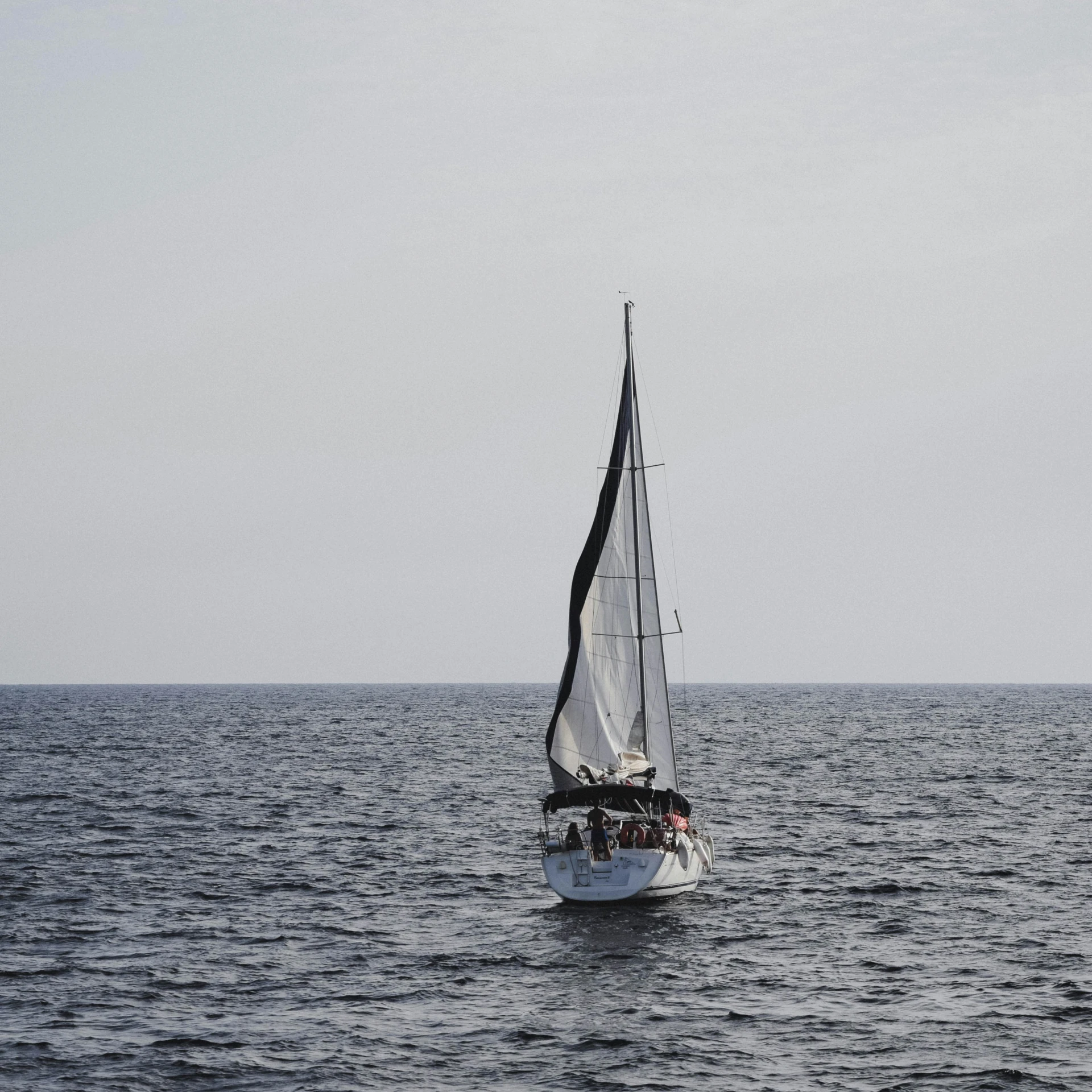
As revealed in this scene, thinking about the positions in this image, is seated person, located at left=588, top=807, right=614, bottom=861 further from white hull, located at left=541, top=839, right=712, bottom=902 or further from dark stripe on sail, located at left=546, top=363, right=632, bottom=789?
dark stripe on sail, located at left=546, top=363, right=632, bottom=789

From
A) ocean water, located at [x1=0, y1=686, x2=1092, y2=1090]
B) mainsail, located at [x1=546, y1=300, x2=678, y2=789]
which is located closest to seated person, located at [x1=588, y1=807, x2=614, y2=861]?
ocean water, located at [x1=0, y1=686, x2=1092, y2=1090]

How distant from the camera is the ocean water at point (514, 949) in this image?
2473 centimetres

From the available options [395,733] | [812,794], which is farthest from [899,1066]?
[395,733]

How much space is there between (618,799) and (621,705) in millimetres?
2896

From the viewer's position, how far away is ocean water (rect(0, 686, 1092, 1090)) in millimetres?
24734

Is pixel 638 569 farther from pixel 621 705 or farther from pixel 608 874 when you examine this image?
pixel 608 874

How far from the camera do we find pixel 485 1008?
92.0 ft

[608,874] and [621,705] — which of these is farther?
[621,705]

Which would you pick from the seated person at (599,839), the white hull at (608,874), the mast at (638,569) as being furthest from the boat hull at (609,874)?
the mast at (638,569)

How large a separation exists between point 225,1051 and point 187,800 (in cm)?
4408

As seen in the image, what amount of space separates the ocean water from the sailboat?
1870 millimetres

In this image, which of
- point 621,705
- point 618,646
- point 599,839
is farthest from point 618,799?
point 618,646

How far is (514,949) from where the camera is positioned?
33.4 m

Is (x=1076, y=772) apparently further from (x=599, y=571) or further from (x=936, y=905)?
(x=599, y=571)
